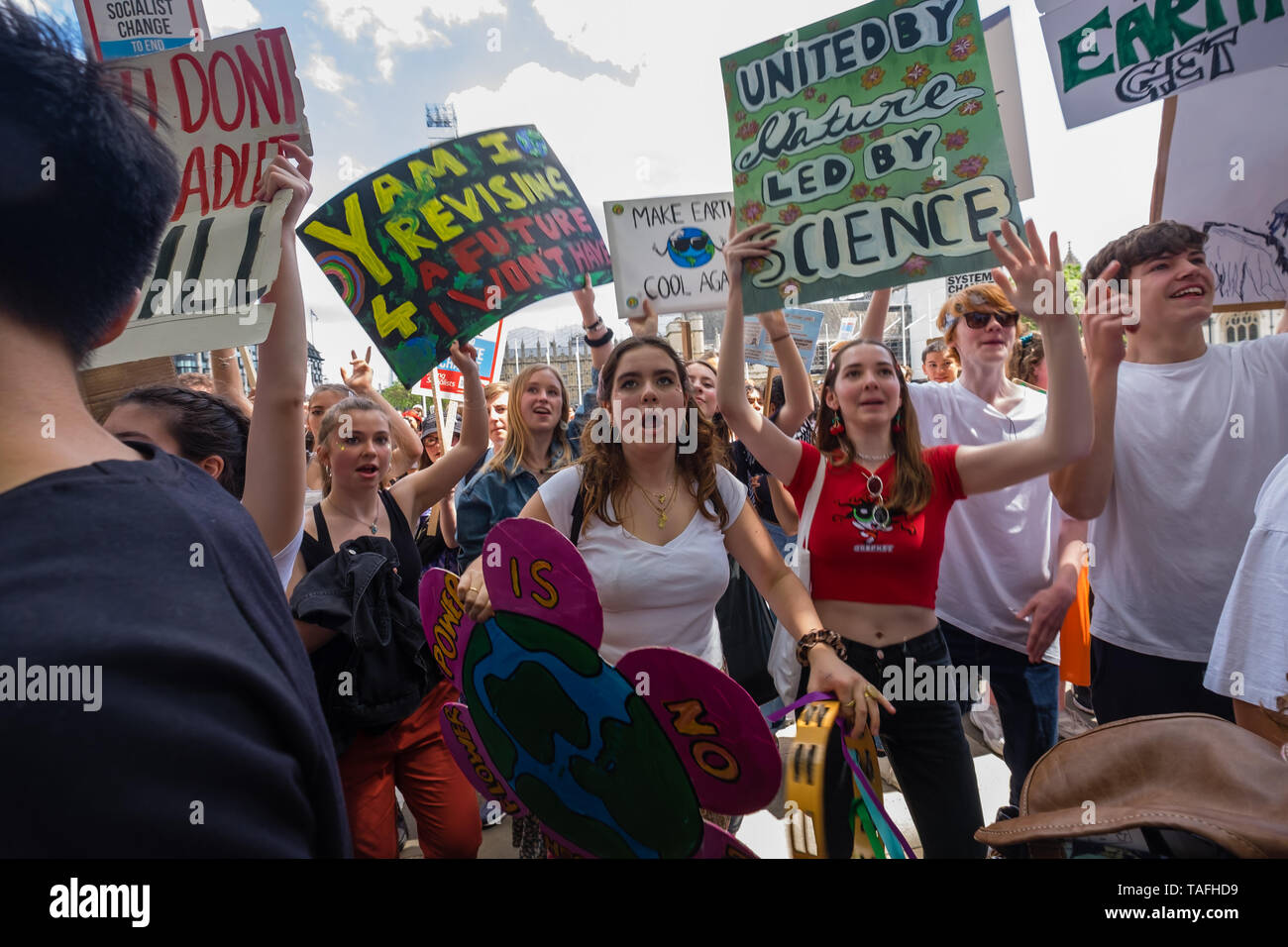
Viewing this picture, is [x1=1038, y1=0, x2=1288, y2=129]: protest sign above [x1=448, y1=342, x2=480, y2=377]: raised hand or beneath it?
above

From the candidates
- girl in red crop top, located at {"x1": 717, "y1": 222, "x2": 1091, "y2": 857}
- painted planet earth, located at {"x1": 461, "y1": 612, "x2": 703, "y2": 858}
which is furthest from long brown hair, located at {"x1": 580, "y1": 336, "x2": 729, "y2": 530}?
painted planet earth, located at {"x1": 461, "y1": 612, "x2": 703, "y2": 858}

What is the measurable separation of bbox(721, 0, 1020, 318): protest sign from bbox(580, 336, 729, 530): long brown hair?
44 centimetres

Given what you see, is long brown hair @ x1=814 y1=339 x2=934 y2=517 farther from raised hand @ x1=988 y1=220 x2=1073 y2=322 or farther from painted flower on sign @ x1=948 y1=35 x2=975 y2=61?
painted flower on sign @ x1=948 y1=35 x2=975 y2=61

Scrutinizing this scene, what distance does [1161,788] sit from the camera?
3.86 ft

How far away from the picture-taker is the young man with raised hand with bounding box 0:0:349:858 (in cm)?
49

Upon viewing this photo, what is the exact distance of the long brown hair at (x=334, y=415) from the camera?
2.73 m

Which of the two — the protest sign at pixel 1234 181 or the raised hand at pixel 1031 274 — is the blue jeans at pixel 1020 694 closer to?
the raised hand at pixel 1031 274

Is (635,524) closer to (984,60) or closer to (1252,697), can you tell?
(1252,697)

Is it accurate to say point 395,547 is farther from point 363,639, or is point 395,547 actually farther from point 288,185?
point 288,185

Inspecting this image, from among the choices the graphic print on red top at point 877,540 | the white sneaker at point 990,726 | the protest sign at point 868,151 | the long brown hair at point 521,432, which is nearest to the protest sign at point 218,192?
the protest sign at point 868,151

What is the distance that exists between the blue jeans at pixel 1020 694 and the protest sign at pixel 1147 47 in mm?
2008

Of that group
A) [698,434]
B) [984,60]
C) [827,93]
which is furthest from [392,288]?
[984,60]

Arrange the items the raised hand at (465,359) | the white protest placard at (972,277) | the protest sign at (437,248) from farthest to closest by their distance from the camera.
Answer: the raised hand at (465,359) < the protest sign at (437,248) < the white protest placard at (972,277)

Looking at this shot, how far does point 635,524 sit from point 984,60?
1.85m
